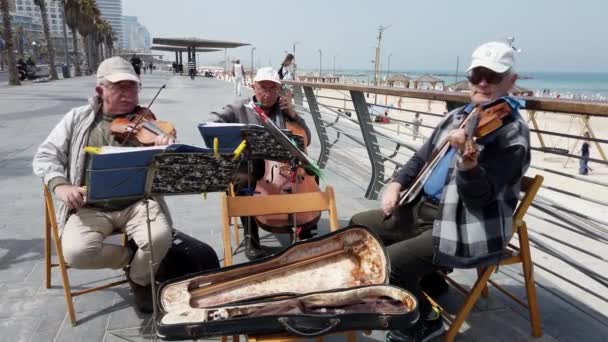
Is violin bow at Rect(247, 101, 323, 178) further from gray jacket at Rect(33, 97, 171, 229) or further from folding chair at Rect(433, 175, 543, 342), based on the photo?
folding chair at Rect(433, 175, 543, 342)

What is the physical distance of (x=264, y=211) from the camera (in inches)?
98.3

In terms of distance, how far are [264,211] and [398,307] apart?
0.90 m

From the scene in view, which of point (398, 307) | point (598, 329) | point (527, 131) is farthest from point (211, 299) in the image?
point (598, 329)

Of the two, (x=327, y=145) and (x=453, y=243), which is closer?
(x=453, y=243)

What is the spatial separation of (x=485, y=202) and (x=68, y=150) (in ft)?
7.60

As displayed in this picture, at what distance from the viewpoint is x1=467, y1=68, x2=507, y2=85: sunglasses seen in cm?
212

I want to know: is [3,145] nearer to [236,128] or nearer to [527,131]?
[236,128]

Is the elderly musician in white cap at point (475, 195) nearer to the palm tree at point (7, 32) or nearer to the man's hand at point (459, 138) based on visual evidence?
the man's hand at point (459, 138)

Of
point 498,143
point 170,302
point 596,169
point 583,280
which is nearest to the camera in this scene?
point 170,302

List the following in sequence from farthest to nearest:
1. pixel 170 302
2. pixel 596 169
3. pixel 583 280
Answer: pixel 596 169, pixel 583 280, pixel 170 302

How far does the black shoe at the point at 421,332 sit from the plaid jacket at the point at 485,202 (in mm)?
373

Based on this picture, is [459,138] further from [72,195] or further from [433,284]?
[72,195]

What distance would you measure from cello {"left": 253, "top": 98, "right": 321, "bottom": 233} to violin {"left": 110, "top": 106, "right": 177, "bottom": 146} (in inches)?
28.7

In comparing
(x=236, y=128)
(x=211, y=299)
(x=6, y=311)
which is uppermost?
(x=236, y=128)
